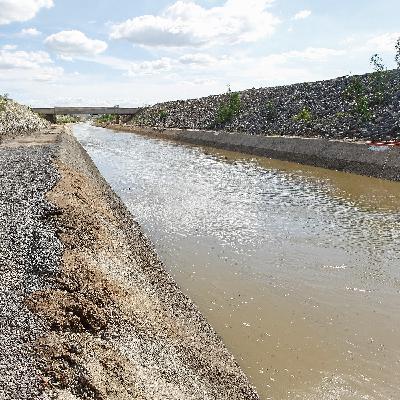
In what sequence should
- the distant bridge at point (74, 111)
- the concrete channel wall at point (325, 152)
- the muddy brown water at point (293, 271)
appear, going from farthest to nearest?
the distant bridge at point (74, 111) < the concrete channel wall at point (325, 152) < the muddy brown water at point (293, 271)

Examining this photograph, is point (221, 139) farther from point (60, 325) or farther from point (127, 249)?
point (60, 325)

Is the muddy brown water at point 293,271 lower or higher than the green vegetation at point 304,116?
lower

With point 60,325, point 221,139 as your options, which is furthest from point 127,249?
point 221,139

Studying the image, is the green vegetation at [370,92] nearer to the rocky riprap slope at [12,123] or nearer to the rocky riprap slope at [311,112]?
the rocky riprap slope at [311,112]

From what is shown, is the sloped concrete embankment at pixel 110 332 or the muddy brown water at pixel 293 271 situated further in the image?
the muddy brown water at pixel 293 271

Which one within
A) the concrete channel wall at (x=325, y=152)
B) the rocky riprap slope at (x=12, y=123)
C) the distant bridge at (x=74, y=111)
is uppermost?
the distant bridge at (x=74, y=111)

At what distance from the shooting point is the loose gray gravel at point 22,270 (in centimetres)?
641

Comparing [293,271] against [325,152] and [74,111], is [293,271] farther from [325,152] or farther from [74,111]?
[74,111]

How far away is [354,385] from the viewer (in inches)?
350

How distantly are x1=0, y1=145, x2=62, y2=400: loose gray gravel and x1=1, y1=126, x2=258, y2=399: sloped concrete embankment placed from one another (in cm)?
4

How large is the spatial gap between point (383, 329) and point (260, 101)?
76.4 metres

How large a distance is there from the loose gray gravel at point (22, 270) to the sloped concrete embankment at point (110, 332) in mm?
39

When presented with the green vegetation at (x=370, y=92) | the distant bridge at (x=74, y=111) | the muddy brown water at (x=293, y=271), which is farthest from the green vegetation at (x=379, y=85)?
the distant bridge at (x=74, y=111)

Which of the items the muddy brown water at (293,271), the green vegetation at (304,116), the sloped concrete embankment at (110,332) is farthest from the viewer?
the green vegetation at (304,116)
